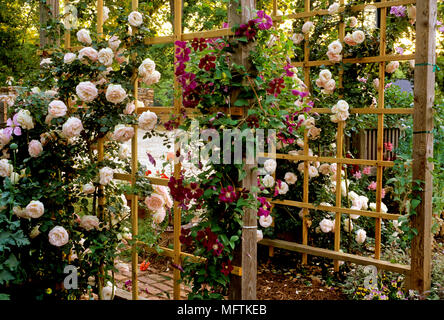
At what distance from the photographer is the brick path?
8.67 feet

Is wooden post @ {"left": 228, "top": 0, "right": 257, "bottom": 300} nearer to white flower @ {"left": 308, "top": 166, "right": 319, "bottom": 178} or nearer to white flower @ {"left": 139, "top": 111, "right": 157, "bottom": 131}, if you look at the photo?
white flower @ {"left": 139, "top": 111, "right": 157, "bottom": 131}

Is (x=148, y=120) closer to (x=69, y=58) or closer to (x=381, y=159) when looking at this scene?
(x=69, y=58)

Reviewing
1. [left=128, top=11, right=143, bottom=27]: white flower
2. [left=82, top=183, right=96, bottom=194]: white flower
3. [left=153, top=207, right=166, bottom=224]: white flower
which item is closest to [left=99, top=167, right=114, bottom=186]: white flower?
[left=82, top=183, right=96, bottom=194]: white flower

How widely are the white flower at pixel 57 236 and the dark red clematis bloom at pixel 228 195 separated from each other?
89cm

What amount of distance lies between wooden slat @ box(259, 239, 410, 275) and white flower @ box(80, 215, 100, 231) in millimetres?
1392

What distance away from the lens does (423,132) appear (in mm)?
2367

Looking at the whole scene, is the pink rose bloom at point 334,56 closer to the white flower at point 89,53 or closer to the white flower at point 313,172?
the white flower at point 313,172

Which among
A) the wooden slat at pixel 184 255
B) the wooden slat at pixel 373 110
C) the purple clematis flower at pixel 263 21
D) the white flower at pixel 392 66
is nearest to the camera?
the purple clematis flower at pixel 263 21

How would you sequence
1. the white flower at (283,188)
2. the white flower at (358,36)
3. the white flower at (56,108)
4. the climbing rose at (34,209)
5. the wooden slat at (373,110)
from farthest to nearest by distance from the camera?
the white flower at (283,188), the white flower at (358,36), the wooden slat at (373,110), the white flower at (56,108), the climbing rose at (34,209)

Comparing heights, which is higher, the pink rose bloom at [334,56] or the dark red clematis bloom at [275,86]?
the pink rose bloom at [334,56]

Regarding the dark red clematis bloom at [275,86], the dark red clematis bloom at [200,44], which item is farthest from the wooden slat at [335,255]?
the dark red clematis bloom at [200,44]

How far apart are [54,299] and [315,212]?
185 centimetres

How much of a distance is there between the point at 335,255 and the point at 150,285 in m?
1.26

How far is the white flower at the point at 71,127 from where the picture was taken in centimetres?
221
